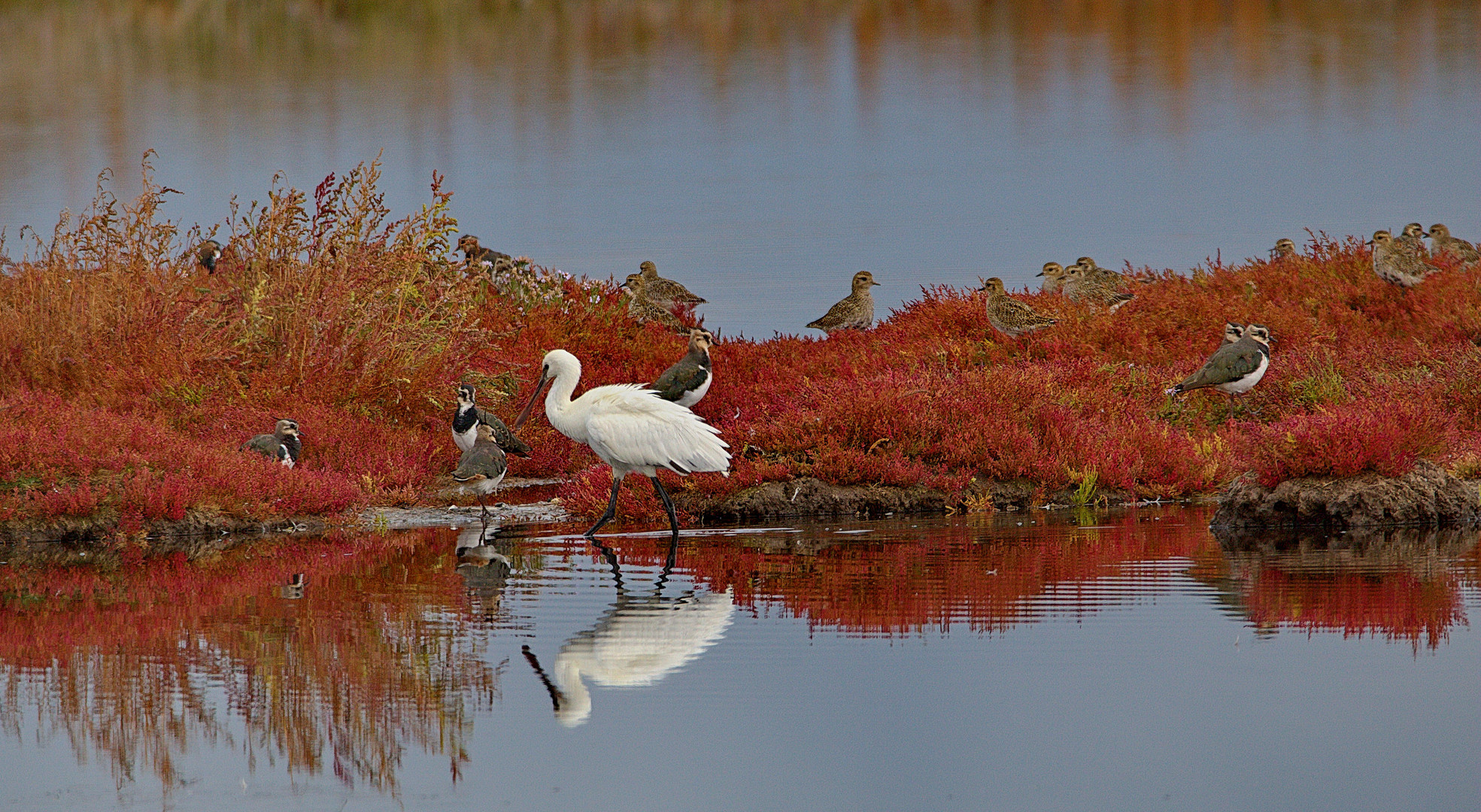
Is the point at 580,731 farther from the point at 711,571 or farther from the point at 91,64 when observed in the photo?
the point at 91,64

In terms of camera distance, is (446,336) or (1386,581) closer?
(1386,581)

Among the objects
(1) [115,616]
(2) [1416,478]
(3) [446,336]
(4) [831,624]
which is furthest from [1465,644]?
(3) [446,336]

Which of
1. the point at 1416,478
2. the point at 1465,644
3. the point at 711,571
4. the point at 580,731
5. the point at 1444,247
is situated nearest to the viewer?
the point at 580,731

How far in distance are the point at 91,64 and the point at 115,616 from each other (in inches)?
3026

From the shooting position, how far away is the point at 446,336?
16453mm

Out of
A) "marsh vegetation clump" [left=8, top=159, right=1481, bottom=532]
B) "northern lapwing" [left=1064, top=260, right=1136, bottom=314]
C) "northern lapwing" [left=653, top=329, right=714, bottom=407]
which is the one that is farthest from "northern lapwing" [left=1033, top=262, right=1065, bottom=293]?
"northern lapwing" [left=653, top=329, right=714, bottom=407]

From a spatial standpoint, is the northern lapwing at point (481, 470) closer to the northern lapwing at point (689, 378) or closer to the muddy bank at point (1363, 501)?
the northern lapwing at point (689, 378)

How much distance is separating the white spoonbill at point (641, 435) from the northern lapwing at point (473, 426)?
2013 millimetres

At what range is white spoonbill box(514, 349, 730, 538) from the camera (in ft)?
40.7

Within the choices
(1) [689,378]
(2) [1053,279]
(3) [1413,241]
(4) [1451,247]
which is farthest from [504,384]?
(4) [1451,247]

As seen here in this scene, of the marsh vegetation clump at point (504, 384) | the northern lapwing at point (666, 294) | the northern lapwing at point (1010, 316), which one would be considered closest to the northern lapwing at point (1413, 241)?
the marsh vegetation clump at point (504, 384)

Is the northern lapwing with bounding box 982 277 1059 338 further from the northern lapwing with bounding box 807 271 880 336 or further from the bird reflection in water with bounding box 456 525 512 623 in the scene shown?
the bird reflection in water with bounding box 456 525 512 623

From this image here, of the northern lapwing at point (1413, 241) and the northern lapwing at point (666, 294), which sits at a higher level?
the northern lapwing at point (1413, 241)

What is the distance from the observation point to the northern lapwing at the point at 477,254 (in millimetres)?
20741
